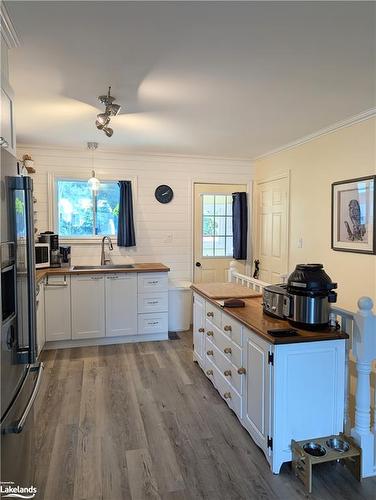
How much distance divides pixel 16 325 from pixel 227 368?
169 centimetres

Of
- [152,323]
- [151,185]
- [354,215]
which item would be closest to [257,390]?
[354,215]

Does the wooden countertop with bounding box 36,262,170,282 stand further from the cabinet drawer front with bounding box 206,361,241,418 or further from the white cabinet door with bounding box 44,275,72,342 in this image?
the cabinet drawer front with bounding box 206,361,241,418

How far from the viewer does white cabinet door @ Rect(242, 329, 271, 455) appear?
84.6 inches

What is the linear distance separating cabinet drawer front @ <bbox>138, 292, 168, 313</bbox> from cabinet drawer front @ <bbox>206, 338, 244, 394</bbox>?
1.40 m

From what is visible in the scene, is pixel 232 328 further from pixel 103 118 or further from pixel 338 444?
pixel 103 118

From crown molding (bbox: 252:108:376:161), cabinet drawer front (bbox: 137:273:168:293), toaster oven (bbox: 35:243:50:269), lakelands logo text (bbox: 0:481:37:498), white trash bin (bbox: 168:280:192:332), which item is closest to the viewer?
lakelands logo text (bbox: 0:481:37:498)

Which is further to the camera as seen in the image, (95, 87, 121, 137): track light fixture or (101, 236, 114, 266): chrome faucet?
(101, 236, 114, 266): chrome faucet

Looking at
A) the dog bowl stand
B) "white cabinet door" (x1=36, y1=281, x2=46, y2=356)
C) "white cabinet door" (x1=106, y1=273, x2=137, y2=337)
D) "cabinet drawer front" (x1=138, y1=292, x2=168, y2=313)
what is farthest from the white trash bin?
the dog bowl stand

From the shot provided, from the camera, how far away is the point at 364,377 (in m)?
2.12

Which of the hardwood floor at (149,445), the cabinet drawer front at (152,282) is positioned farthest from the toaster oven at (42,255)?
the hardwood floor at (149,445)

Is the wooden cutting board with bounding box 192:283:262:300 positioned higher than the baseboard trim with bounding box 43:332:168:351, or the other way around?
A: the wooden cutting board with bounding box 192:283:262:300

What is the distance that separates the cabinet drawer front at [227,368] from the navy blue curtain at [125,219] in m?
2.18

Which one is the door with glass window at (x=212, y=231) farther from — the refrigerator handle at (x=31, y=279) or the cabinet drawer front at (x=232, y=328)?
the refrigerator handle at (x=31, y=279)

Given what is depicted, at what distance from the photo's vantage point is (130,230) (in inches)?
195
